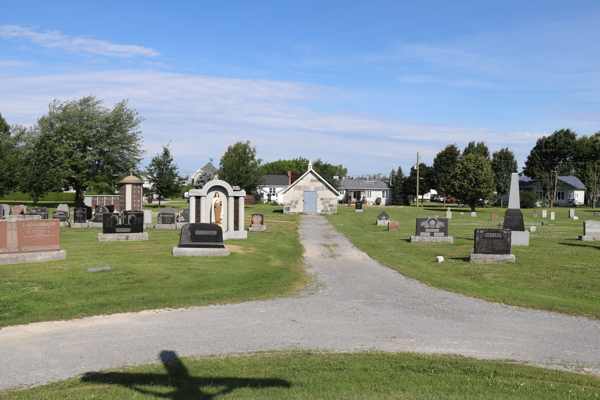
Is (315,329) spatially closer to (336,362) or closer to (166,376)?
(336,362)

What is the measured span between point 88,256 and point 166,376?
11.8 meters

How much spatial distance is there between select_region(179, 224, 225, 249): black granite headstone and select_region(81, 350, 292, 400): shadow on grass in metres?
11.0

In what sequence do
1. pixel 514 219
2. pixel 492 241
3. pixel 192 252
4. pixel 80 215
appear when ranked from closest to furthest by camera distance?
pixel 192 252
pixel 492 241
pixel 514 219
pixel 80 215

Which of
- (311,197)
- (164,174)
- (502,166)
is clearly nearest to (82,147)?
(164,174)

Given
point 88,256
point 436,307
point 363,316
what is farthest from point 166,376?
point 88,256

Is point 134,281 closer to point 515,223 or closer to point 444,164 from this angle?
point 515,223

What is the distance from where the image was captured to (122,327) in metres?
9.59

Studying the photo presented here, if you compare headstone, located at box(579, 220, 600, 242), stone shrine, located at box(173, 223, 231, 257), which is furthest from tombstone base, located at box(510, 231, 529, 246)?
stone shrine, located at box(173, 223, 231, 257)

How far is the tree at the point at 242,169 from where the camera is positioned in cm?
5531

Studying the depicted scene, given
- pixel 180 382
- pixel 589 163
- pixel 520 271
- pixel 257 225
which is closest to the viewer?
pixel 180 382

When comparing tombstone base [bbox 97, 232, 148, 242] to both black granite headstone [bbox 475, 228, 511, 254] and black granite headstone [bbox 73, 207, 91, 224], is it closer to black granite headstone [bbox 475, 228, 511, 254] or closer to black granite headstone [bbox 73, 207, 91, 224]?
black granite headstone [bbox 73, 207, 91, 224]

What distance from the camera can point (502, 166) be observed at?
88562mm

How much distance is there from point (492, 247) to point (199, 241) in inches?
445

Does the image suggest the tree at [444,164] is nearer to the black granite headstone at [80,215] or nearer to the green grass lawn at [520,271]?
the green grass lawn at [520,271]
